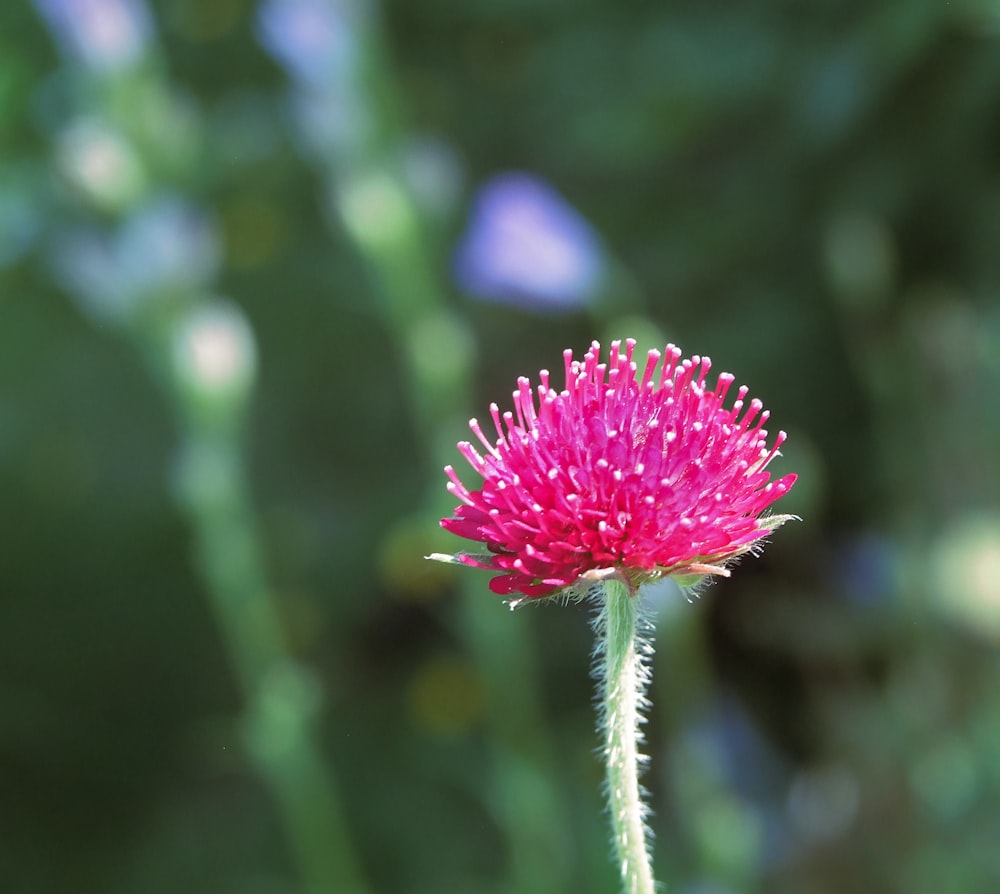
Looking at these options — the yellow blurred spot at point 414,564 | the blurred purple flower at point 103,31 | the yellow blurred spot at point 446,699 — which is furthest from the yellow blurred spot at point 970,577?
the blurred purple flower at point 103,31

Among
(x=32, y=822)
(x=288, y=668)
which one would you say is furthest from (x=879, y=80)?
(x=32, y=822)

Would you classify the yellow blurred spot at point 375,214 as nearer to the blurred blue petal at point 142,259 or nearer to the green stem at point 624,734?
the blurred blue petal at point 142,259

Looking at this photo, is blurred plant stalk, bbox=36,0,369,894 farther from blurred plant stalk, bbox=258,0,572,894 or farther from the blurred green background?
blurred plant stalk, bbox=258,0,572,894

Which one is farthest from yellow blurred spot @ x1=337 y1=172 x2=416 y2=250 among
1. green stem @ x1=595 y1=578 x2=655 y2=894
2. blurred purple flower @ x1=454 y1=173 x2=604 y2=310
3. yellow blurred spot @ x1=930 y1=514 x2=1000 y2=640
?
green stem @ x1=595 y1=578 x2=655 y2=894

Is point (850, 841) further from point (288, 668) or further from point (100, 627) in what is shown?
point (100, 627)

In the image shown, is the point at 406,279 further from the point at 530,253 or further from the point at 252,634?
the point at 252,634

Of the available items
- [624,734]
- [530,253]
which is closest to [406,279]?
[530,253]
